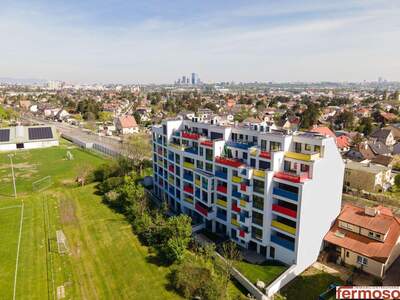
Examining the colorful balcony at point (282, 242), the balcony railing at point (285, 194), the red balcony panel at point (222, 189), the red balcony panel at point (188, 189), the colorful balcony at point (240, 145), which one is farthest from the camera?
the red balcony panel at point (188, 189)

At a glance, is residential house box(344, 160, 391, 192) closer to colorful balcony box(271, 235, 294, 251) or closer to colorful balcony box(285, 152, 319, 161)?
colorful balcony box(285, 152, 319, 161)

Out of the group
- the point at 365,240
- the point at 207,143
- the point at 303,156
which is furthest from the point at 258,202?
the point at 365,240

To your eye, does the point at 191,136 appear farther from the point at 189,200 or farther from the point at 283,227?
the point at 283,227

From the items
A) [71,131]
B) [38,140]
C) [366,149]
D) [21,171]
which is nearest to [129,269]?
[21,171]

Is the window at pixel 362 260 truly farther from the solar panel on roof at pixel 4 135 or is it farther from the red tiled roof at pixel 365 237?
the solar panel on roof at pixel 4 135

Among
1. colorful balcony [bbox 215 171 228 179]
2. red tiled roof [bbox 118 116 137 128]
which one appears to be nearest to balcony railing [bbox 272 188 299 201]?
colorful balcony [bbox 215 171 228 179]

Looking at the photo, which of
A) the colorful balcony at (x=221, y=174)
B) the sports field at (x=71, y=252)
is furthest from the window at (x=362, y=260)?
the sports field at (x=71, y=252)
